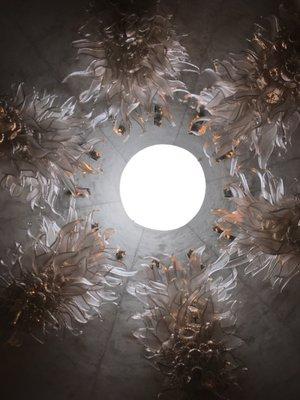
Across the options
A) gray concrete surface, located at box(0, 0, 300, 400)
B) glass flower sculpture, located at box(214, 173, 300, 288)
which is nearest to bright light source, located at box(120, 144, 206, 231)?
glass flower sculpture, located at box(214, 173, 300, 288)

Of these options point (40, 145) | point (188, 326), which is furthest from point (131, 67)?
point (188, 326)

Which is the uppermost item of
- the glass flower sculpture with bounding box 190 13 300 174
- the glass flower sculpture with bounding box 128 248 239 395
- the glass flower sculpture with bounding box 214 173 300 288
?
the glass flower sculpture with bounding box 190 13 300 174

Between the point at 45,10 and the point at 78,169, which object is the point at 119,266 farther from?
the point at 45,10

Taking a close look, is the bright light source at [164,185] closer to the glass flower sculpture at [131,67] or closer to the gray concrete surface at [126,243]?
the glass flower sculpture at [131,67]

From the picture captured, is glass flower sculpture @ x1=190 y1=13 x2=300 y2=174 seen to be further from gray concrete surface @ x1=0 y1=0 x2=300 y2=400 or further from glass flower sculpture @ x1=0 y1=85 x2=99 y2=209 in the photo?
glass flower sculpture @ x1=0 y1=85 x2=99 y2=209

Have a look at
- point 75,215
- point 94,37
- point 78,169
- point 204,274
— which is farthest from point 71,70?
point 204,274

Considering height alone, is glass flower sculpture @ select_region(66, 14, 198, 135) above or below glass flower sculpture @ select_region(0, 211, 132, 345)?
above

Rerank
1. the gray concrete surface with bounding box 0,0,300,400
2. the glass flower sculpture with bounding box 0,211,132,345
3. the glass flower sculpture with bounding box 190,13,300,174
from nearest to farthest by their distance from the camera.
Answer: the glass flower sculpture with bounding box 190,13,300,174, the glass flower sculpture with bounding box 0,211,132,345, the gray concrete surface with bounding box 0,0,300,400
